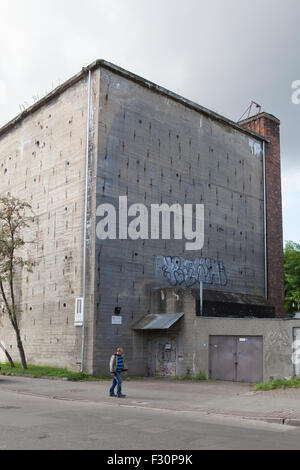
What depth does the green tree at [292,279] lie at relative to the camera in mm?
48009

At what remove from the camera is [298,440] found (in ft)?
29.0

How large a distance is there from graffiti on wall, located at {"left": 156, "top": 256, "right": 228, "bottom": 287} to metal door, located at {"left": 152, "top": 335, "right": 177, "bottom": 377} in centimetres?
343

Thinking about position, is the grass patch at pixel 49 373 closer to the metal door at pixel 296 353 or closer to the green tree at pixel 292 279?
the metal door at pixel 296 353

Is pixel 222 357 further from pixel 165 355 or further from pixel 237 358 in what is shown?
pixel 165 355

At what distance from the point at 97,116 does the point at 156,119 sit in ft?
13.3

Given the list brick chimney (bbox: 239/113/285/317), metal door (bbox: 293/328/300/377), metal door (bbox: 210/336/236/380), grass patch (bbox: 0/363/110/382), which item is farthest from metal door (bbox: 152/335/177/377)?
brick chimney (bbox: 239/113/285/317)

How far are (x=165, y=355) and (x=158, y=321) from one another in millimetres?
1763

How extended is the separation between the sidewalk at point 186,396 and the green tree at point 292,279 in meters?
29.8

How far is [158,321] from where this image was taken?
23.1m

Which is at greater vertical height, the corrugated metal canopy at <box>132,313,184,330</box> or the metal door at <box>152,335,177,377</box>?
the corrugated metal canopy at <box>132,313,184,330</box>

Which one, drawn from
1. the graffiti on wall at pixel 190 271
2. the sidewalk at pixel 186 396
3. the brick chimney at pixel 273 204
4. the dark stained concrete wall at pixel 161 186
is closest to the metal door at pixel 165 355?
→ the dark stained concrete wall at pixel 161 186

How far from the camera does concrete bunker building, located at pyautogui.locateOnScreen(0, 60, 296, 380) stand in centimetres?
2231

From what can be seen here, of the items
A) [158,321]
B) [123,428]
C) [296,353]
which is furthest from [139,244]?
[123,428]

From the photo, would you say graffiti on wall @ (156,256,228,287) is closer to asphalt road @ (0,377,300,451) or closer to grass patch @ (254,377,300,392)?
grass patch @ (254,377,300,392)
